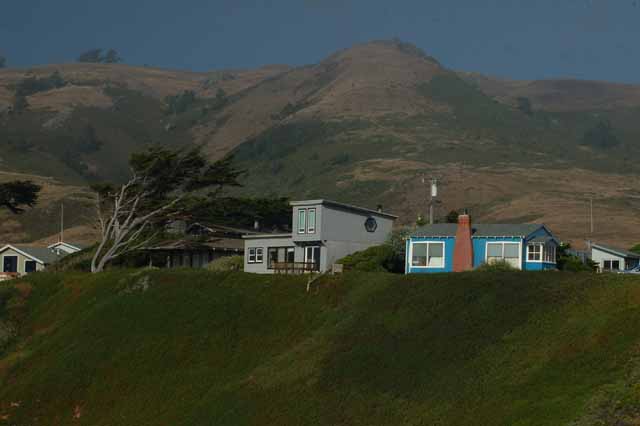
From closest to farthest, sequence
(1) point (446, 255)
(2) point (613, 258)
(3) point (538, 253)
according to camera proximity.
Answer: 1. (3) point (538, 253)
2. (1) point (446, 255)
3. (2) point (613, 258)

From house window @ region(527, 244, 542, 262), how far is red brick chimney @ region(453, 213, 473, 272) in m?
3.46

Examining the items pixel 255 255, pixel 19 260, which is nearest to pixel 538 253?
pixel 255 255

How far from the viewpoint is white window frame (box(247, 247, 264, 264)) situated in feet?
227

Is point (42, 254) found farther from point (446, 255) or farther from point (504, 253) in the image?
point (504, 253)

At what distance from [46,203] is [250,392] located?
458 ft

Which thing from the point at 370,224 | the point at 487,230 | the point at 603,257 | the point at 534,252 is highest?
the point at 370,224

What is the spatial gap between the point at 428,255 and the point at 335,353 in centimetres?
1881

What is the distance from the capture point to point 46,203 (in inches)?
6752

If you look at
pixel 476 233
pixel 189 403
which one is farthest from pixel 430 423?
pixel 476 233

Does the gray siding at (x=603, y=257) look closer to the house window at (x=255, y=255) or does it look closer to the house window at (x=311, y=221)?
the house window at (x=311, y=221)

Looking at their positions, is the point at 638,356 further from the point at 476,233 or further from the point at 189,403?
the point at 476,233

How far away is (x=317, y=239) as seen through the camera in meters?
64.9

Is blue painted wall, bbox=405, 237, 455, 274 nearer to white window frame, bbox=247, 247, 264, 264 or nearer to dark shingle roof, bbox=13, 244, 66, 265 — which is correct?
white window frame, bbox=247, 247, 264, 264

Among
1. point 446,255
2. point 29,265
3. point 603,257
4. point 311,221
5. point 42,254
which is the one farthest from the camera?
point 42,254
